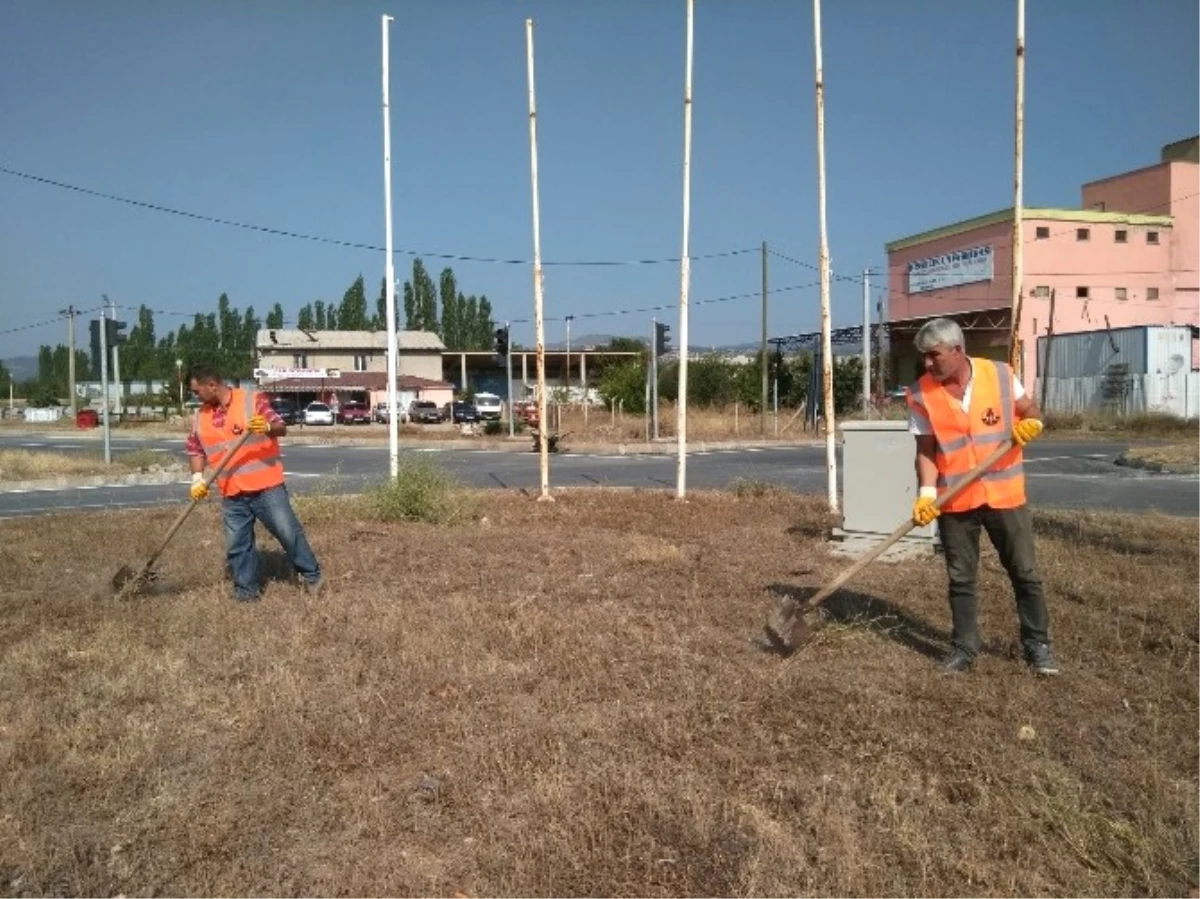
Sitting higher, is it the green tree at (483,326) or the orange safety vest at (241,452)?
the green tree at (483,326)

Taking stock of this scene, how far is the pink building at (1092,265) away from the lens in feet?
136

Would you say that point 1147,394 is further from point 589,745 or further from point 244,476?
point 589,745

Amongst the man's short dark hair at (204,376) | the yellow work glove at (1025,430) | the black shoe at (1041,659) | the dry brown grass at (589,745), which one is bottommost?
the dry brown grass at (589,745)

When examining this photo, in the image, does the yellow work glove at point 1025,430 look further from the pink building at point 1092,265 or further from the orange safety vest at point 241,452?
the pink building at point 1092,265

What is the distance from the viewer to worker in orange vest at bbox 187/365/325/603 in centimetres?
680

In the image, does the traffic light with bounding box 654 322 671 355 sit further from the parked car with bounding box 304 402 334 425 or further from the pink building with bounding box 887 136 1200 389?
the parked car with bounding box 304 402 334 425

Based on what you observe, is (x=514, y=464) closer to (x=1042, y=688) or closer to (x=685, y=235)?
(x=685, y=235)

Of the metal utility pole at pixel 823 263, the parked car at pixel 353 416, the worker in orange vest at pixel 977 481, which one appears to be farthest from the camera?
the parked car at pixel 353 416

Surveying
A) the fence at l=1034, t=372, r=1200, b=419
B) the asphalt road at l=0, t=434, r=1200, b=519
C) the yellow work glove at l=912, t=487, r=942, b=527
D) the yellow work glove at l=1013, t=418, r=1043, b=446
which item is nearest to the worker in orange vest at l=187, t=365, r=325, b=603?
the yellow work glove at l=912, t=487, r=942, b=527

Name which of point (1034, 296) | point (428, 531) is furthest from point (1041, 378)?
point (428, 531)

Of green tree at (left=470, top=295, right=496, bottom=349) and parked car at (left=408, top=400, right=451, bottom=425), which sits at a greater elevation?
green tree at (left=470, top=295, right=496, bottom=349)

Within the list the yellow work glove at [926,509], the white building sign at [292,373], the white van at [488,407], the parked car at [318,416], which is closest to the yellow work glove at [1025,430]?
the yellow work glove at [926,509]

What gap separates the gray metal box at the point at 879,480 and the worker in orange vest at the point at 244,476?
14.2 ft

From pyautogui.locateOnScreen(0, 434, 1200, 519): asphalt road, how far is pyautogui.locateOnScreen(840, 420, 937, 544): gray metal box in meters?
5.36
